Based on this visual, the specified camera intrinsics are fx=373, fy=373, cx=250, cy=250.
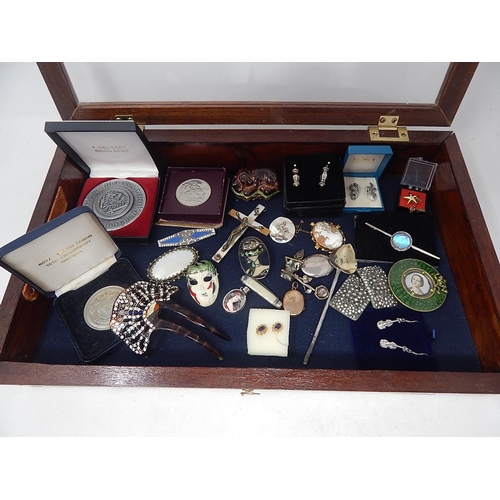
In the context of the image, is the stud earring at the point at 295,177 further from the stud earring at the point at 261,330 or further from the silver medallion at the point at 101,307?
the silver medallion at the point at 101,307

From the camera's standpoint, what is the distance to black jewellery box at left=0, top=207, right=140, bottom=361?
1.05m

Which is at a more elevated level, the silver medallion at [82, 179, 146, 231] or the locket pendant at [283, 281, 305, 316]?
the silver medallion at [82, 179, 146, 231]

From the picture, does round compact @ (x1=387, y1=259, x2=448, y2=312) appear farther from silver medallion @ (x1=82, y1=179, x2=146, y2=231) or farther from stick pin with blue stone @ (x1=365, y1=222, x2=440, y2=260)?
silver medallion @ (x1=82, y1=179, x2=146, y2=231)

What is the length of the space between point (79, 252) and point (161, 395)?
52 centimetres

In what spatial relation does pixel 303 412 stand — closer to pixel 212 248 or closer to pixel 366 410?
pixel 366 410

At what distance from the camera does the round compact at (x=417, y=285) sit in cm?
125

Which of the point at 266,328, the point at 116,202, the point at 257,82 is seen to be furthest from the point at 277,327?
the point at 257,82

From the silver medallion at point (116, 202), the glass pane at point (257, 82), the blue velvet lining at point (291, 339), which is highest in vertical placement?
the glass pane at point (257, 82)

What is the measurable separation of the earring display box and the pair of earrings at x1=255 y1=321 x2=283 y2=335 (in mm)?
519

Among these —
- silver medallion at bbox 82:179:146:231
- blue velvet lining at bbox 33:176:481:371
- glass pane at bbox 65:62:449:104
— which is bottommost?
blue velvet lining at bbox 33:176:481:371

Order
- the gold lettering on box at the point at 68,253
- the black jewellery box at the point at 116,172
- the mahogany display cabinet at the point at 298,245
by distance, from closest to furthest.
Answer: the mahogany display cabinet at the point at 298,245, the gold lettering on box at the point at 68,253, the black jewellery box at the point at 116,172

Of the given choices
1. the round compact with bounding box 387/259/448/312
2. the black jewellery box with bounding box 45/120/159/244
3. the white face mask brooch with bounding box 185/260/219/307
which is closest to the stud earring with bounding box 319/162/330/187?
the round compact with bounding box 387/259/448/312

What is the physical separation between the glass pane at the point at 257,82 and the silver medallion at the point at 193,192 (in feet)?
1.00

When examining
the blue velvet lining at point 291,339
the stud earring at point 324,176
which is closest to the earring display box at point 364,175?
the stud earring at point 324,176
